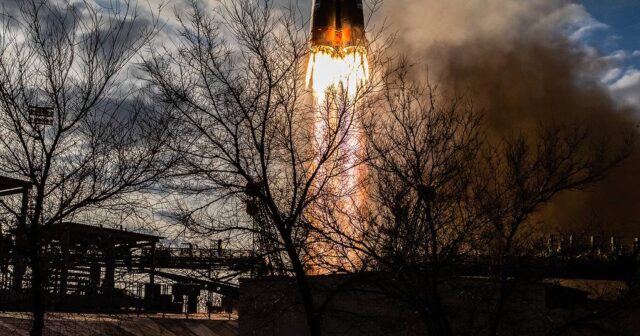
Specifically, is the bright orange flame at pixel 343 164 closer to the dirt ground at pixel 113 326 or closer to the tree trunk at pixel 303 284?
the tree trunk at pixel 303 284

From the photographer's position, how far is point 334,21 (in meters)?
41.2

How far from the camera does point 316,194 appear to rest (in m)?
18.0

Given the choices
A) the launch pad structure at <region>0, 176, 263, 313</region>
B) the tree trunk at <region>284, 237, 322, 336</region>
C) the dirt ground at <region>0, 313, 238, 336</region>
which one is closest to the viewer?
the tree trunk at <region>284, 237, 322, 336</region>

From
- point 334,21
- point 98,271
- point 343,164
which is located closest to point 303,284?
point 343,164

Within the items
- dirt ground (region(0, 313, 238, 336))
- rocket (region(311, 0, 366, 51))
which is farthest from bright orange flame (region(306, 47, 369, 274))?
rocket (region(311, 0, 366, 51))

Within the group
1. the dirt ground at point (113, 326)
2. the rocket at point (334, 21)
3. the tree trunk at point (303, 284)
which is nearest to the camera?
the tree trunk at point (303, 284)

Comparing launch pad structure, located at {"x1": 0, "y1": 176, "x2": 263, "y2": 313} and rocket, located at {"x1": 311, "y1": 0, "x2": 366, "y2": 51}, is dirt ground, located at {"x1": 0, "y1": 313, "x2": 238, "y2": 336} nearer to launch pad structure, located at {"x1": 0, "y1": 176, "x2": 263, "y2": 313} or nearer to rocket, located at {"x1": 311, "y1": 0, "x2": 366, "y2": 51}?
launch pad structure, located at {"x1": 0, "y1": 176, "x2": 263, "y2": 313}

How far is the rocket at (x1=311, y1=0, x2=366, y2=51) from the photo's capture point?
3978cm

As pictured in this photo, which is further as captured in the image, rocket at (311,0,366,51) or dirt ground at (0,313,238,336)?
rocket at (311,0,366,51)

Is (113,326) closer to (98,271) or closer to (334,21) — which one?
(98,271)

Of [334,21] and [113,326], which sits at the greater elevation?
[334,21]

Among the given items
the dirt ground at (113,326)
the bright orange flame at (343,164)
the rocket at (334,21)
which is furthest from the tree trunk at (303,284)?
the rocket at (334,21)

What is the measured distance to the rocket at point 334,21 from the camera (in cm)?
3978

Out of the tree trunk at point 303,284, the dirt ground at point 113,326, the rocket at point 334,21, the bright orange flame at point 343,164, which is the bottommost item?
the dirt ground at point 113,326
